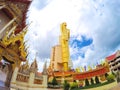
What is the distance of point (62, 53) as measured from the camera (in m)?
49.0

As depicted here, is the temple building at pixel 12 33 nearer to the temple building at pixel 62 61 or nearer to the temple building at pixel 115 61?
the temple building at pixel 62 61

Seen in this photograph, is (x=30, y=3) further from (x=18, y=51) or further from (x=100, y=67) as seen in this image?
(x=100, y=67)

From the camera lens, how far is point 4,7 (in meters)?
11.0

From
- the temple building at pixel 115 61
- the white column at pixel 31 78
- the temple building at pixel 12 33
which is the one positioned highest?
the temple building at pixel 115 61

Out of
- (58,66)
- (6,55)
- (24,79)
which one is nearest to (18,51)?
(6,55)

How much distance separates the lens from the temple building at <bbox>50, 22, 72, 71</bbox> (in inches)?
1855

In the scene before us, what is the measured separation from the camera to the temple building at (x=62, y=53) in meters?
47.1

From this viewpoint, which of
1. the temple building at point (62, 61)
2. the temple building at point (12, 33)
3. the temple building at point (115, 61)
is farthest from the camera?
the temple building at point (115, 61)

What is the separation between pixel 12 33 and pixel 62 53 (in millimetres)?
38314

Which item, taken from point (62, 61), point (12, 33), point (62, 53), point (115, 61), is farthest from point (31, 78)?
point (115, 61)

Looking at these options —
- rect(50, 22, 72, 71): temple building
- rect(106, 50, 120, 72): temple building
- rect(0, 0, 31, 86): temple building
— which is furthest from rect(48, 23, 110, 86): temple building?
rect(0, 0, 31, 86): temple building

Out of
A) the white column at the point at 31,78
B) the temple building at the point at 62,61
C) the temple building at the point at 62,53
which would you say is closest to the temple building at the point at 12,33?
the white column at the point at 31,78

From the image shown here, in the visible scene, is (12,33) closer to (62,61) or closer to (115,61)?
(62,61)

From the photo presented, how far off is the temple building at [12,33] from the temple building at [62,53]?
113ft
